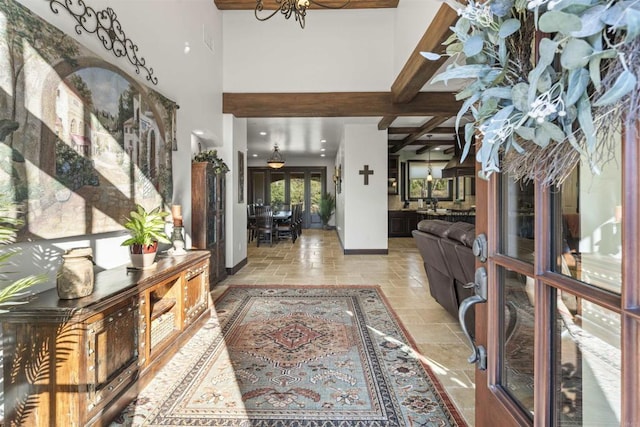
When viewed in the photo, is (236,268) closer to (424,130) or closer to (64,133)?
(64,133)

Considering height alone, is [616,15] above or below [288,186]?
below

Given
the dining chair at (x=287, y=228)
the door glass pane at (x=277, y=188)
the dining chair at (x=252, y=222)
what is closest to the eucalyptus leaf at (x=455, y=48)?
the dining chair at (x=252, y=222)

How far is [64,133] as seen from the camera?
187 cm

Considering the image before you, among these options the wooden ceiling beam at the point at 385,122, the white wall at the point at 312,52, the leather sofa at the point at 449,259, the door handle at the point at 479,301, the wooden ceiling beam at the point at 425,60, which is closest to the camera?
the door handle at the point at 479,301

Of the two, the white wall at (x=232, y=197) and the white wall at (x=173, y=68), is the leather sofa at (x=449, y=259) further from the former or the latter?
the white wall at (x=232, y=197)

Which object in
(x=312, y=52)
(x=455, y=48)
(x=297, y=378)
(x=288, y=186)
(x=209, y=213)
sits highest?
(x=312, y=52)

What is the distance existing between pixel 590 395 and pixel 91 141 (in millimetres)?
2703

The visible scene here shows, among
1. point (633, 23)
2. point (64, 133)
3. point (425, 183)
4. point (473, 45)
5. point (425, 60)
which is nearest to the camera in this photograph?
point (633, 23)

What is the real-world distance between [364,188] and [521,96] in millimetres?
6475

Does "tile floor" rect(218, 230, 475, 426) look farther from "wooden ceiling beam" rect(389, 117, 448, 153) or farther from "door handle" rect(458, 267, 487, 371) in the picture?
"wooden ceiling beam" rect(389, 117, 448, 153)

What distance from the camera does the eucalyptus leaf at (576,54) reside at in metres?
0.47

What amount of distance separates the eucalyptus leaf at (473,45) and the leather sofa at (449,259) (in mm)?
1935

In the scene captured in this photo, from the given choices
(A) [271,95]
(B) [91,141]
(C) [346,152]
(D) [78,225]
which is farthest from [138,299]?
(C) [346,152]

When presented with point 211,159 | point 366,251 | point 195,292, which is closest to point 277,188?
point 366,251
